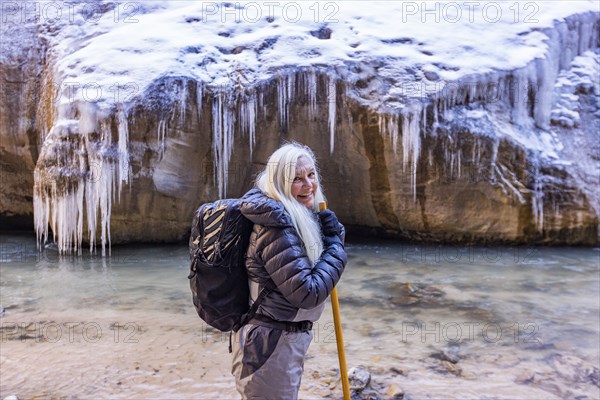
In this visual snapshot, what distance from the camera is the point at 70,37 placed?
8.59 metres

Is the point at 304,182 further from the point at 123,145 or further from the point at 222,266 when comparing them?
the point at 123,145

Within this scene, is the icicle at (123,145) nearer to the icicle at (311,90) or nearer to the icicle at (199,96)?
the icicle at (199,96)

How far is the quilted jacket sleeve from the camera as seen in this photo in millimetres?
1729

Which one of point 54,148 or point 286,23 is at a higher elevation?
point 286,23

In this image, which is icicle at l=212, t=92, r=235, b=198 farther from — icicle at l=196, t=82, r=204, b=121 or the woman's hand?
the woman's hand

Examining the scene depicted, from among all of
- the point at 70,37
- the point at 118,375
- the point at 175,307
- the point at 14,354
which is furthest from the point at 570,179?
the point at 70,37

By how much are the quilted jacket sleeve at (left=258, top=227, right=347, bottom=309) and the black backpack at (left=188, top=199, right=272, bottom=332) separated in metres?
0.10

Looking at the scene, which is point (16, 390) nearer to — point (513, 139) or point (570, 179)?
point (513, 139)

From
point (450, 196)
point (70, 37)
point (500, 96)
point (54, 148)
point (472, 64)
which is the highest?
point (70, 37)

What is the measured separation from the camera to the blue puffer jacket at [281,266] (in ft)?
5.69

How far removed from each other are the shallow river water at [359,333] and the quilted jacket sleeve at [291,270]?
1590 mm

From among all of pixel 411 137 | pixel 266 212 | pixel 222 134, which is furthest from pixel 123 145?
pixel 266 212

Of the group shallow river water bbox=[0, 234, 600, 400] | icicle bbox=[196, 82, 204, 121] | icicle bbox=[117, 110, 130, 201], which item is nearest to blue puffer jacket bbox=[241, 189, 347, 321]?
shallow river water bbox=[0, 234, 600, 400]

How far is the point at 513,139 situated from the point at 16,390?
736 cm
